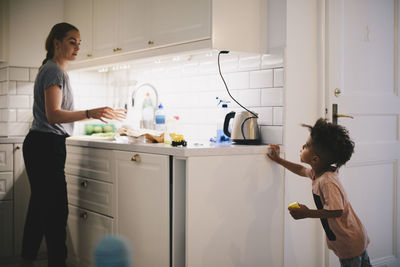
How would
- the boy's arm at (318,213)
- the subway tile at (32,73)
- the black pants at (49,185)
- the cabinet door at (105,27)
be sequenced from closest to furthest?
the boy's arm at (318,213)
the black pants at (49,185)
the cabinet door at (105,27)
the subway tile at (32,73)

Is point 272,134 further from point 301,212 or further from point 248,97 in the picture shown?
point 301,212

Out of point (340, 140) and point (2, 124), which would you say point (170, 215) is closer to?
point (340, 140)

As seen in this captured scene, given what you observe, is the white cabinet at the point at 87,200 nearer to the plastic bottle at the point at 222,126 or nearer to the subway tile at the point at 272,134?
the plastic bottle at the point at 222,126

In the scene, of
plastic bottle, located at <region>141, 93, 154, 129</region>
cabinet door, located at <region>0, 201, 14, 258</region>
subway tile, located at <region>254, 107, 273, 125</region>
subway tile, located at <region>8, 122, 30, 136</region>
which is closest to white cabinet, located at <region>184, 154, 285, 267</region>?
subway tile, located at <region>254, 107, 273, 125</region>

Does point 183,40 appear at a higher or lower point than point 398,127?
higher

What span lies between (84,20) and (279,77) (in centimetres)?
174

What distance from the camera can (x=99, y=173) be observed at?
2.72 m

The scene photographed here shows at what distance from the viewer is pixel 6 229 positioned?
333 centimetres

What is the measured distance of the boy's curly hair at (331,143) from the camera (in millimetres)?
1927

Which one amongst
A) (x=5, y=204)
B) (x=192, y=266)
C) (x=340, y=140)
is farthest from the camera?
(x=5, y=204)

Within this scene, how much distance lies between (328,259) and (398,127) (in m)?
1.05

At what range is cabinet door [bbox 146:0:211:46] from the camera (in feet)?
7.69

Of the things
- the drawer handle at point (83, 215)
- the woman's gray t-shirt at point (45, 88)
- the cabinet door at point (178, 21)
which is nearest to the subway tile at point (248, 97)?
the cabinet door at point (178, 21)

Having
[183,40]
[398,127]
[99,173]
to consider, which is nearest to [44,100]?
[99,173]
